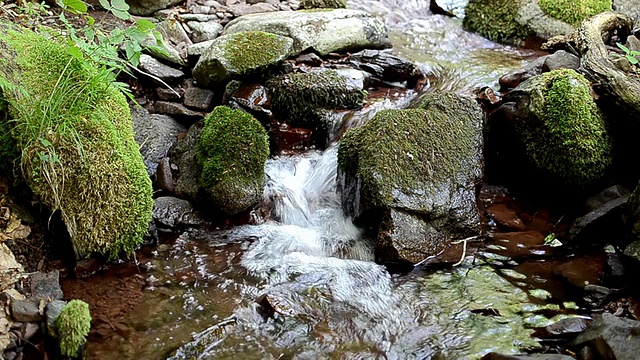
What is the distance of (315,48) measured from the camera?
20.9ft

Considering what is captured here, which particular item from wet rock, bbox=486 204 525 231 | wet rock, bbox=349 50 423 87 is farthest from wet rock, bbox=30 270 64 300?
wet rock, bbox=349 50 423 87

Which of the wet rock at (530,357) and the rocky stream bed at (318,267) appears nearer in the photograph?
the wet rock at (530,357)

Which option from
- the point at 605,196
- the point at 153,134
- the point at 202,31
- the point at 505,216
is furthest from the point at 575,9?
the point at 153,134

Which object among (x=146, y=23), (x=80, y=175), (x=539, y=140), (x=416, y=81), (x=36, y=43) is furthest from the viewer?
(x=416, y=81)

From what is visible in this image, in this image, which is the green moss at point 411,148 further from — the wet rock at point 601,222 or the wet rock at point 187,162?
the wet rock at point 187,162

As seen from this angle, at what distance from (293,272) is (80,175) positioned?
5.55ft

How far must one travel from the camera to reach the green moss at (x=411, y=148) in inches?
170

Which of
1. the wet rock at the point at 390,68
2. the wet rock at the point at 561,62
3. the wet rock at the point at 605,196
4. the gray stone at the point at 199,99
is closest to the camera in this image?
the wet rock at the point at 605,196

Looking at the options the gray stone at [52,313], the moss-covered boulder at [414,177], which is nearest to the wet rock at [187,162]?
the moss-covered boulder at [414,177]

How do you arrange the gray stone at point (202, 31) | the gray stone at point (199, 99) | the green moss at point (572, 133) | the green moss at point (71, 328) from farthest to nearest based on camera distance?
the gray stone at point (202, 31)
the gray stone at point (199, 99)
the green moss at point (572, 133)
the green moss at point (71, 328)

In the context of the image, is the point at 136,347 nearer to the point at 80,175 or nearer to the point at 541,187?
the point at 80,175

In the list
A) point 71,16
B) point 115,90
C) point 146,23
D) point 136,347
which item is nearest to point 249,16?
point 71,16

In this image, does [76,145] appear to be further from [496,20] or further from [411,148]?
[496,20]

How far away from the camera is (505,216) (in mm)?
4727
